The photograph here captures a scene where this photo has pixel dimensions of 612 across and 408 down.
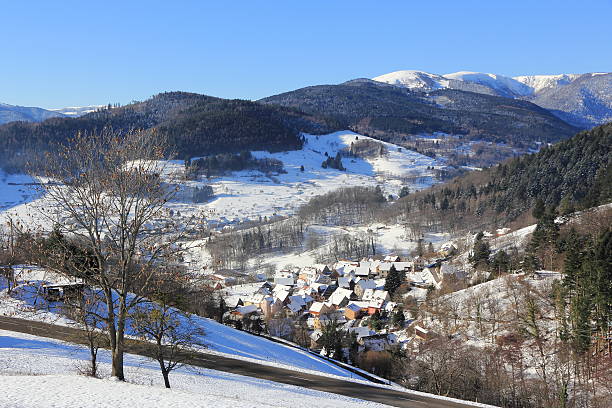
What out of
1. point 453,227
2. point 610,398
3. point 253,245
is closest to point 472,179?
point 453,227

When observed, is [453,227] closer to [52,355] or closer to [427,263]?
[427,263]

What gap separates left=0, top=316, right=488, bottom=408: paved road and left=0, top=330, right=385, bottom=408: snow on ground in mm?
891

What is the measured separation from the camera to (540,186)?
266 feet

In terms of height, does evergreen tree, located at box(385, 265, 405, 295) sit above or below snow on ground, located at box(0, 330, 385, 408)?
below

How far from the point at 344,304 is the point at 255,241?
46.1m

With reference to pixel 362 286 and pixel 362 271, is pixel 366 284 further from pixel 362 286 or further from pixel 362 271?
pixel 362 271

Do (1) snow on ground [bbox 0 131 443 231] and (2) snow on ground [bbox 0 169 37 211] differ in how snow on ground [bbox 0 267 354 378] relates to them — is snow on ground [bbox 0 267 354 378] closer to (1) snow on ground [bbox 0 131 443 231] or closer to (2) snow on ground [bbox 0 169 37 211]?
(1) snow on ground [bbox 0 131 443 231]

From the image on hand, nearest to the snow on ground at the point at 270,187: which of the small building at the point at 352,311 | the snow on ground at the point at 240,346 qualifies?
the small building at the point at 352,311

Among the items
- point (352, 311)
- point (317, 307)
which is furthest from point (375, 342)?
point (317, 307)

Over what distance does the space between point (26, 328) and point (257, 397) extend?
1377cm

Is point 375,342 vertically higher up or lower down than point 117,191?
lower down

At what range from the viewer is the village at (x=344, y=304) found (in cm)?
3944

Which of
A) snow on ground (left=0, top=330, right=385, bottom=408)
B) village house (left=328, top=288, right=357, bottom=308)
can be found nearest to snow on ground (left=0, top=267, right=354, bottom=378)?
snow on ground (left=0, top=330, right=385, bottom=408)

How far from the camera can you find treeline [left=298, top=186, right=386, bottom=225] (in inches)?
4710
